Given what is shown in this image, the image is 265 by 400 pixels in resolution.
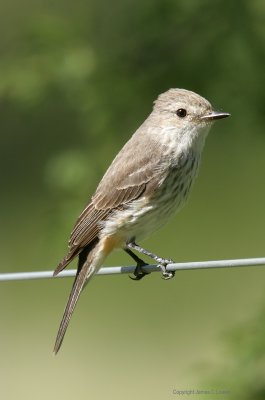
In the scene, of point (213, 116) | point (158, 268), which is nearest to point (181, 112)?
point (213, 116)

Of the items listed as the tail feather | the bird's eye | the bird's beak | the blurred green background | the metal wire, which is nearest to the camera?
the metal wire

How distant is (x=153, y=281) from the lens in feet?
35.3

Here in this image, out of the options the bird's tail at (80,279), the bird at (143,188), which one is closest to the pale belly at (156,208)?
the bird at (143,188)

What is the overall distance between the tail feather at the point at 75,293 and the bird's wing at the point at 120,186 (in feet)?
0.43

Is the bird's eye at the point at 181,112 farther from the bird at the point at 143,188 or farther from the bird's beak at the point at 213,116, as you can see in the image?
the bird's beak at the point at 213,116

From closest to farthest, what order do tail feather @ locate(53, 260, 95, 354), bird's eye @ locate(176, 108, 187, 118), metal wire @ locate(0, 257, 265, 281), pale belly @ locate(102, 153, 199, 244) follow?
metal wire @ locate(0, 257, 265, 281) → tail feather @ locate(53, 260, 95, 354) → pale belly @ locate(102, 153, 199, 244) → bird's eye @ locate(176, 108, 187, 118)

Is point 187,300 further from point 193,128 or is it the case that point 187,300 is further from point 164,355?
point 193,128

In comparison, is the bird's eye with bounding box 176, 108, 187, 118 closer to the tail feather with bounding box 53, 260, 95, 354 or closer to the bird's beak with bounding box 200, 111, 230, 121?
the bird's beak with bounding box 200, 111, 230, 121

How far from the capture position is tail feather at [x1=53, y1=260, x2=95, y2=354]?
634 cm

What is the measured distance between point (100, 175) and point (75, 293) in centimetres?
94

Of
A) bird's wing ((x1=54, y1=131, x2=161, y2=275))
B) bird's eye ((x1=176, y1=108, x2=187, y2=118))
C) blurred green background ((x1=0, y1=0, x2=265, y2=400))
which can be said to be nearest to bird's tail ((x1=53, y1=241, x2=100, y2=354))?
bird's wing ((x1=54, y1=131, x2=161, y2=275))

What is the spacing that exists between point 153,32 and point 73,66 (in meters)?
0.52

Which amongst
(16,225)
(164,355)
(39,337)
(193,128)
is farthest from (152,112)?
(16,225)

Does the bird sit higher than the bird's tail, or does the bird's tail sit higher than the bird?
the bird
